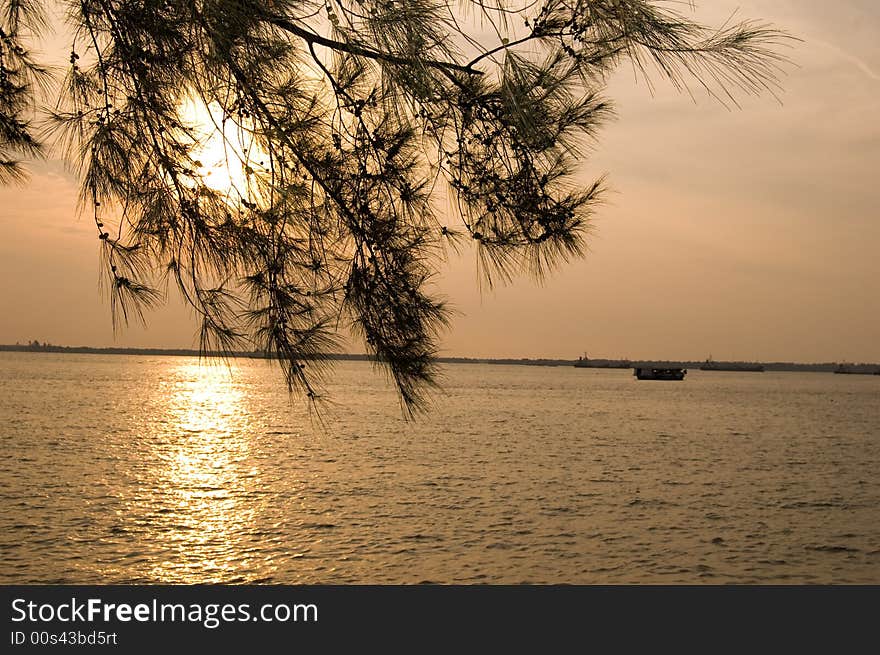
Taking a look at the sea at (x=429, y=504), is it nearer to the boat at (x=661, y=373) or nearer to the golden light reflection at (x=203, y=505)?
the golden light reflection at (x=203, y=505)

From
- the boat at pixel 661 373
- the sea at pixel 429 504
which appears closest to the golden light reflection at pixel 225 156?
the sea at pixel 429 504

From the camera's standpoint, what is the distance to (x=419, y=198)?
356 cm

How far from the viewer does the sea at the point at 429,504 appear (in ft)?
39.5

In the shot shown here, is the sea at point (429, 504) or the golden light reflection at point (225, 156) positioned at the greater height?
the golden light reflection at point (225, 156)

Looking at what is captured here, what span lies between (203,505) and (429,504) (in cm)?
466

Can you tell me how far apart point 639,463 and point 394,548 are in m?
13.7

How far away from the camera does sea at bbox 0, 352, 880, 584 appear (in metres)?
12.0

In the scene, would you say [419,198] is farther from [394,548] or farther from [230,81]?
[394,548]

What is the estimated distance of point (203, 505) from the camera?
56.4 ft

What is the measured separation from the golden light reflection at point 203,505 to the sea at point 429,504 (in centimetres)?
6

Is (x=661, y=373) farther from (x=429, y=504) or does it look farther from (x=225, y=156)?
(x=225, y=156)

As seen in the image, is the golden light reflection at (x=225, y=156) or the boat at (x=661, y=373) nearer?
the golden light reflection at (x=225, y=156)

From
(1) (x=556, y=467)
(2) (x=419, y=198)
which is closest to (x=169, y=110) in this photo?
(2) (x=419, y=198)

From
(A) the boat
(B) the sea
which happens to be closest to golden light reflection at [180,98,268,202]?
(B) the sea
